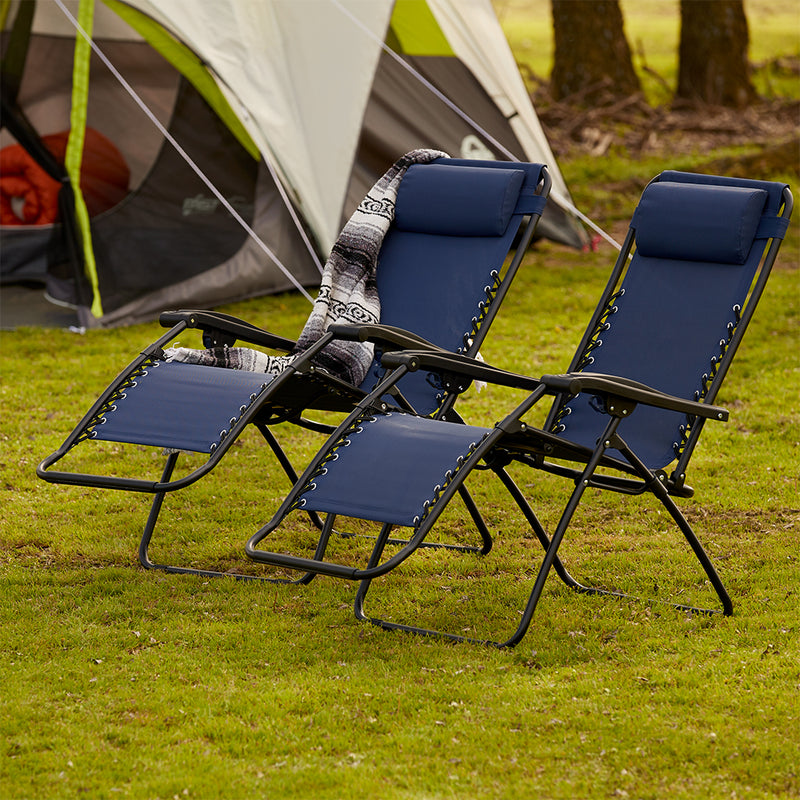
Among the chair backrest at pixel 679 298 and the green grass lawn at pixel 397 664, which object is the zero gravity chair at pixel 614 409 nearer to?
the chair backrest at pixel 679 298

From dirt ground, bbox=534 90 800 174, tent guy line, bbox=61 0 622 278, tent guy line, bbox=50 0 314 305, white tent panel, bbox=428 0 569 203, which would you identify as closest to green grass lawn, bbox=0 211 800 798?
tent guy line, bbox=50 0 314 305

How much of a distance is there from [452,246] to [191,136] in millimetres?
3440

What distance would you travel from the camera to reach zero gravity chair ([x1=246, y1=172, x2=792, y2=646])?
3420 millimetres

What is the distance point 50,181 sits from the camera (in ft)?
27.3

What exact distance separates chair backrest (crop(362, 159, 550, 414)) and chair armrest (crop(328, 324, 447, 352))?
578mm

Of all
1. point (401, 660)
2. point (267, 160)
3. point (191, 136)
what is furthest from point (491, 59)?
point (401, 660)

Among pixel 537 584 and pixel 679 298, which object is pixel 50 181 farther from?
pixel 537 584

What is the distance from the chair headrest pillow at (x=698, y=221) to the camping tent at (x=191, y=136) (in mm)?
3346

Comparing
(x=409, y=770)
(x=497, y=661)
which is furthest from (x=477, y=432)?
(x=409, y=770)

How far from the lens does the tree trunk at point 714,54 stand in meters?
13.1

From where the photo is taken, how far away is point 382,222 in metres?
4.90

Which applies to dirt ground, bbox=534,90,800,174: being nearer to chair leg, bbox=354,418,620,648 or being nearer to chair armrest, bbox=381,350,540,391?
chair armrest, bbox=381,350,540,391

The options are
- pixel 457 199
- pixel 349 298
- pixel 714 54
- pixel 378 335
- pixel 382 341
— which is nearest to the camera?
pixel 378 335

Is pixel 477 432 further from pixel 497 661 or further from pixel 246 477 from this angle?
pixel 246 477
